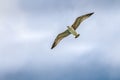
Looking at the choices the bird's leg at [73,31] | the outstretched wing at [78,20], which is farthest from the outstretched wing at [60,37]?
the outstretched wing at [78,20]

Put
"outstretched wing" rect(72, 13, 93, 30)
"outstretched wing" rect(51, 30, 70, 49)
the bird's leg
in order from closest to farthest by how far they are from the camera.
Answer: "outstretched wing" rect(72, 13, 93, 30) → the bird's leg → "outstretched wing" rect(51, 30, 70, 49)

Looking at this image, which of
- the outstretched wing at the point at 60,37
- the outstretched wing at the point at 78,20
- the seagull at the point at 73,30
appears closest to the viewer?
the outstretched wing at the point at 78,20

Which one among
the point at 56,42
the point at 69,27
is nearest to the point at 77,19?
the point at 69,27

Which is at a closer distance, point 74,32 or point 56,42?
point 74,32

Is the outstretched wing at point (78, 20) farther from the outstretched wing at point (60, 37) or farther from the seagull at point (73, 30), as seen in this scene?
the outstretched wing at point (60, 37)

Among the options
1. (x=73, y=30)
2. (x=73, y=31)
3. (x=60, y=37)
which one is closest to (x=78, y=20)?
(x=73, y=30)

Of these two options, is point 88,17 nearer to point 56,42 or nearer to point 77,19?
point 77,19

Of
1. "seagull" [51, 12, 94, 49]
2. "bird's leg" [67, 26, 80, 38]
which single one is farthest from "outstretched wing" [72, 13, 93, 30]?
"bird's leg" [67, 26, 80, 38]

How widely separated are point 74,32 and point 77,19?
196 inches

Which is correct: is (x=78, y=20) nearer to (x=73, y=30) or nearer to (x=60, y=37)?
(x=73, y=30)

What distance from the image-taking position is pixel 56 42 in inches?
4628

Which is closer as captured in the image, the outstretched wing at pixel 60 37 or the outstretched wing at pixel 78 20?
the outstretched wing at pixel 78 20

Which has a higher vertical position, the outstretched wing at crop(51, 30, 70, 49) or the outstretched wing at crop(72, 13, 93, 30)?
the outstretched wing at crop(51, 30, 70, 49)

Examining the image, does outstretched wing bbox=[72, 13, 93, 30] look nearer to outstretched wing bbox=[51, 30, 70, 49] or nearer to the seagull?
the seagull
